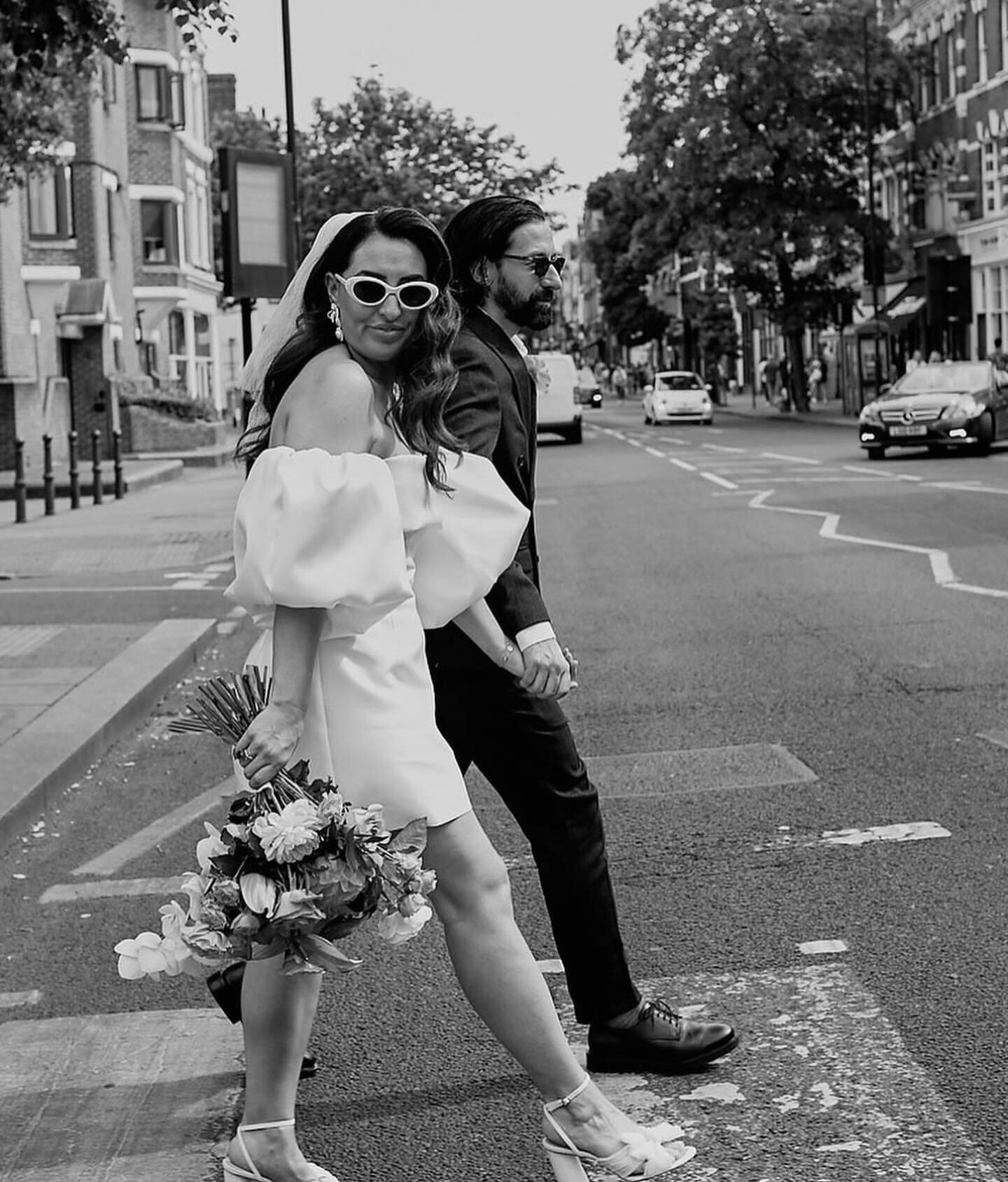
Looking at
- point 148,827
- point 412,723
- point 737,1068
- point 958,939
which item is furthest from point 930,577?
point 412,723

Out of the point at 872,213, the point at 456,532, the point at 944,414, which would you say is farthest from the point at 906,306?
the point at 456,532

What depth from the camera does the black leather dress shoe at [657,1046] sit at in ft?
13.8

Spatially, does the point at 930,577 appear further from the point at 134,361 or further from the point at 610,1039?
the point at 134,361

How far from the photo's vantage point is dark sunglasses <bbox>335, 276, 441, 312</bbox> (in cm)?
352

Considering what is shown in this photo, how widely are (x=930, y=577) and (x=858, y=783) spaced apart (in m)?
6.81

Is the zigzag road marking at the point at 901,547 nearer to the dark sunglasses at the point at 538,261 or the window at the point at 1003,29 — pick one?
the dark sunglasses at the point at 538,261

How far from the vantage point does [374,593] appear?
3.38 m

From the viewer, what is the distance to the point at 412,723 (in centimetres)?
346

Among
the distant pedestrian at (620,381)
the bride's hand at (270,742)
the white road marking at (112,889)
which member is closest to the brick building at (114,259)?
the white road marking at (112,889)

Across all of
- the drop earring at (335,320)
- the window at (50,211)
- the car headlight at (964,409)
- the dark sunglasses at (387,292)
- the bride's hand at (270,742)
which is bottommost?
the bride's hand at (270,742)

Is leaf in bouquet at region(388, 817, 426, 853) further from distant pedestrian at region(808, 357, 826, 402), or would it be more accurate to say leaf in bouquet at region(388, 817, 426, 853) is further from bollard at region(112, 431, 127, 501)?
distant pedestrian at region(808, 357, 826, 402)

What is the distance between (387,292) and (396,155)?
57559 millimetres

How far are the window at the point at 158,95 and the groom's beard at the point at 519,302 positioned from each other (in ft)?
165

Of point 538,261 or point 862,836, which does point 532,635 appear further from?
point 862,836
